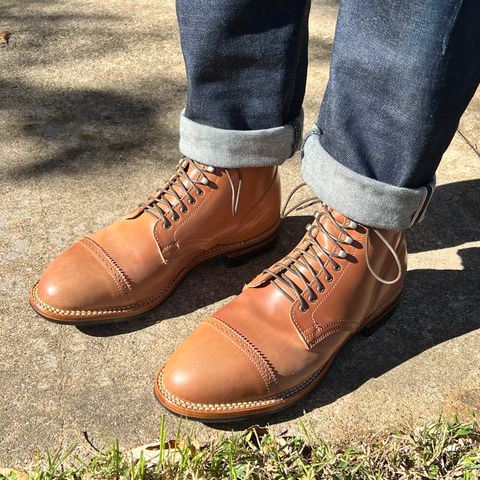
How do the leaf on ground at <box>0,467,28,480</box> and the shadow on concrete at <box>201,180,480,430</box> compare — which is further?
the shadow on concrete at <box>201,180,480,430</box>

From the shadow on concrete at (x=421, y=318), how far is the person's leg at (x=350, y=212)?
36mm

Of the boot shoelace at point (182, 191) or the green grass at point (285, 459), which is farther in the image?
the boot shoelace at point (182, 191)

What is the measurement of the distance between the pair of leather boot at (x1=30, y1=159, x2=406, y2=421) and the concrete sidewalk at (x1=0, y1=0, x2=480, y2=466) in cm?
6

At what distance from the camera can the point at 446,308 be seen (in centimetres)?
168

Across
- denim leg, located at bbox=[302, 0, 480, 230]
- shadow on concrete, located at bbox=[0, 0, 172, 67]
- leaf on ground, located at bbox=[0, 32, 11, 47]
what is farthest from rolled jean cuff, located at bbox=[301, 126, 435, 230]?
leaf on ground, located at bbox=[0, 32, 11, 47]

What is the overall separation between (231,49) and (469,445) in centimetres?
87

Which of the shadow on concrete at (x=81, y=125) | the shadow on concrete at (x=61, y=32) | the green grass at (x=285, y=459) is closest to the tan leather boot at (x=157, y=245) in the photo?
the green grass at (x=285, y=459)

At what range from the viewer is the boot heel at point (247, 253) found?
5.77 feet

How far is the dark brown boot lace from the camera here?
1453mm

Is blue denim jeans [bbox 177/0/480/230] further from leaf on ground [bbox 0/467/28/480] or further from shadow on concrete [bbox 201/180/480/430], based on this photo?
leaf on ground [bbox 0/467/28/480]

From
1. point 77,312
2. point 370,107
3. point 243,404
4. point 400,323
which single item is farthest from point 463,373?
point 77,312

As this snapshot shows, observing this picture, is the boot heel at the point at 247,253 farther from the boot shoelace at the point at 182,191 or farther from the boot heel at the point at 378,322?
the boot heel at the point at 378,322

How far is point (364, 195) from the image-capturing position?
53.9 inches

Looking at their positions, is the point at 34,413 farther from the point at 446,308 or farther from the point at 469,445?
the point at 446,308
